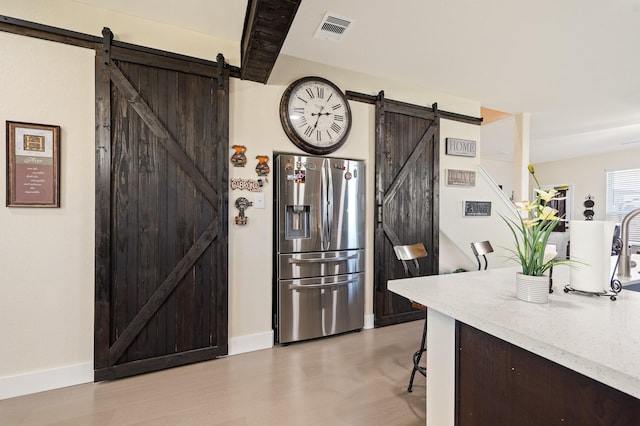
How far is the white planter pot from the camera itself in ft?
3.94

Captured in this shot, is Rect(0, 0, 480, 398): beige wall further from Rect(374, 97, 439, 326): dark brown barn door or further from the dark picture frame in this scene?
Rect(374, 97, 439, 326): dark brown barn door

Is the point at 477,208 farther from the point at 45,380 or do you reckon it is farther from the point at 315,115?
the point at 45,380

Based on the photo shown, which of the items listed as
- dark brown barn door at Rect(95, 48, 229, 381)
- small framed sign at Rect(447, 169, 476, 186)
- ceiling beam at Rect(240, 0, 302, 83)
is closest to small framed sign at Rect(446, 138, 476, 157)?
small framed sign at Rect(447, 169, 476, 186)

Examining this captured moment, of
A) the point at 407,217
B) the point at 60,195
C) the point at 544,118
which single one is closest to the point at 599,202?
the point at 544,118

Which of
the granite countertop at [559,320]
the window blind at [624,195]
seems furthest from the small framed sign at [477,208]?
the window blind at [624,195]

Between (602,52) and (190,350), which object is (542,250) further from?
(602,52)

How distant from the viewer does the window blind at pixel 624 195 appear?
6895mm

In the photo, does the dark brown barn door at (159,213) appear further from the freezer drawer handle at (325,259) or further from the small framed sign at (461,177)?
the small framed sign at (461,177)

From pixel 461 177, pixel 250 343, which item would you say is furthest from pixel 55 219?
pixel 461 177

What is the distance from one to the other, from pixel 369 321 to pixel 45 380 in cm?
274

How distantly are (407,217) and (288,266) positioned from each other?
61.7 inches

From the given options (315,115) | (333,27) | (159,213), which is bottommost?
(159,213)

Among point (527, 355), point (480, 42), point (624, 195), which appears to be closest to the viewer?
point (527, 355)

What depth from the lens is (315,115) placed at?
9.68ft
